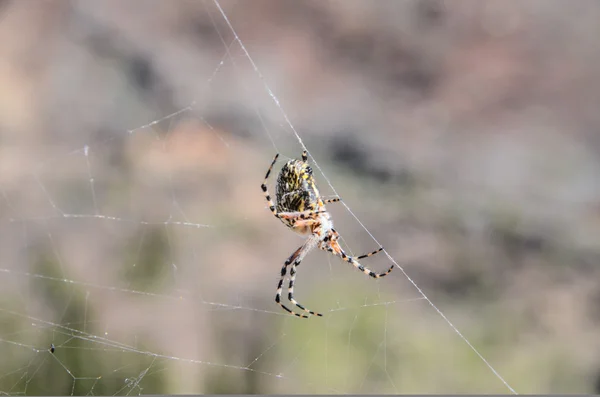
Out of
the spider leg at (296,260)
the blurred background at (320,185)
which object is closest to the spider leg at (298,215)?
the spider leg at (296,260)

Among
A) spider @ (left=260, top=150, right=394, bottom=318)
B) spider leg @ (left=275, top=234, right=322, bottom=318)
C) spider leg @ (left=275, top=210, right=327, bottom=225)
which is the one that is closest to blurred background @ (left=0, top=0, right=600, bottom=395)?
spider leg @ (left=275, top=234, right=322, bottom=318)

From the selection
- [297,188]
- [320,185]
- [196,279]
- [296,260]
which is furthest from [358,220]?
[297,188]

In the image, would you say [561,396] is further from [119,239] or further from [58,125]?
[58,125]

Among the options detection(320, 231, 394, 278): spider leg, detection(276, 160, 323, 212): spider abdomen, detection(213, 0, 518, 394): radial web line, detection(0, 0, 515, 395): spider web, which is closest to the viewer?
detection(276, 160, 323, 212): spider abdomen

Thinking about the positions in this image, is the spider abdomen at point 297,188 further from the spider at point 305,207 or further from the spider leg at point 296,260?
the spider leg at point 296,260

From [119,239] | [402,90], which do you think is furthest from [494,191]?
[119,239]

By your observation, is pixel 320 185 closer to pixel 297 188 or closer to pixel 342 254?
pixel 342 254

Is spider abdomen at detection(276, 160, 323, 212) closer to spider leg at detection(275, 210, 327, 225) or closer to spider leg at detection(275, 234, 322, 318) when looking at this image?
spider leg at detection(275, 210, 327, 225)
